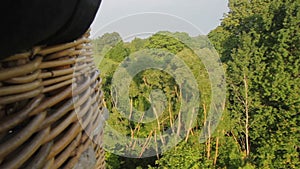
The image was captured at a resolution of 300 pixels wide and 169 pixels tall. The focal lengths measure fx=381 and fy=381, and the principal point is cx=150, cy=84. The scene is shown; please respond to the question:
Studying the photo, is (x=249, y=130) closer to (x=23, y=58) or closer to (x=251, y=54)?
(x=251, y=54)

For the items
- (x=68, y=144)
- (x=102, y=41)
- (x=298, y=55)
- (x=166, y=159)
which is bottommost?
(x=166, y=159)

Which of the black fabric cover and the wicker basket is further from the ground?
the black fabric cover

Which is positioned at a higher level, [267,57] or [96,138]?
[267,57]

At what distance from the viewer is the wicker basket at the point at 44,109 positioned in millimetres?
164

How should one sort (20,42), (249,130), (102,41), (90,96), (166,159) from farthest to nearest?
(249,130), (166,159), (102,41), (90,96), (20,42)

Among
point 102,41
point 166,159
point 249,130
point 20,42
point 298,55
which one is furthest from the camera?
point 249,130

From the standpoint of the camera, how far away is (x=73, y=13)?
171 millimetres

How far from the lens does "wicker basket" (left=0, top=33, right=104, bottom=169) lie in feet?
0.54

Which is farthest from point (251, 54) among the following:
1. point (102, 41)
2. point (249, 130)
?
point (102, 41)

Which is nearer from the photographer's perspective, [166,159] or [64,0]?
[64,0]

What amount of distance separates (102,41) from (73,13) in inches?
8.6

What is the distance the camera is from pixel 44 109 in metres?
0.19

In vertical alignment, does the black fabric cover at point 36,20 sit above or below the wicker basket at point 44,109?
above

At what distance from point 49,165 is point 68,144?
0.02m
